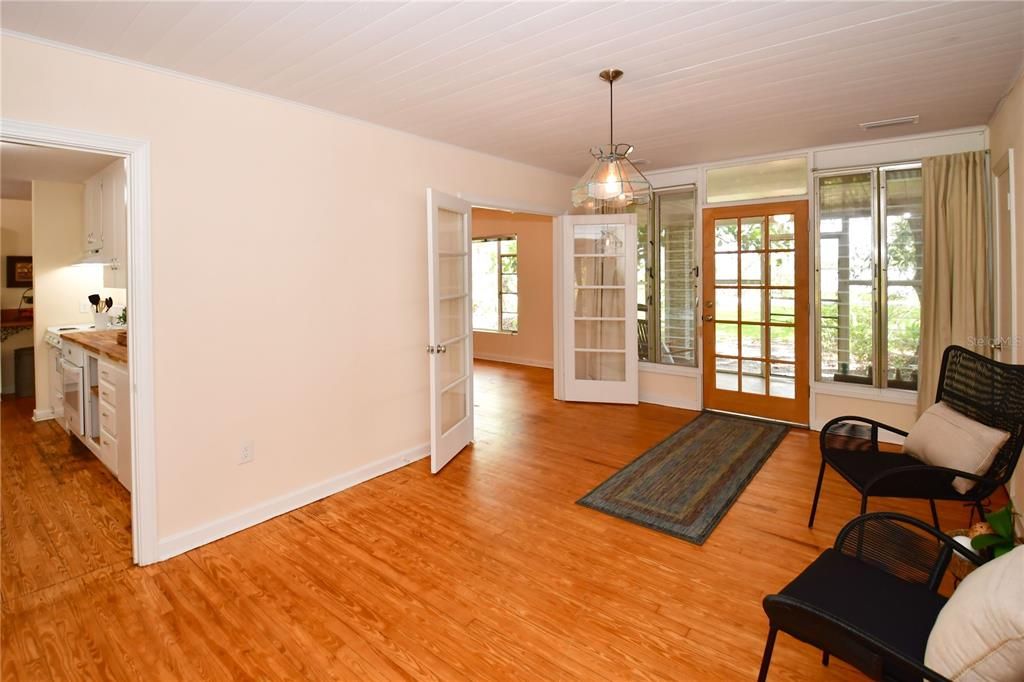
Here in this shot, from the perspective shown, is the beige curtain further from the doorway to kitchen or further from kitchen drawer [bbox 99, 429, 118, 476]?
kitchen drawer [bbox 99, 429, 118, 476]

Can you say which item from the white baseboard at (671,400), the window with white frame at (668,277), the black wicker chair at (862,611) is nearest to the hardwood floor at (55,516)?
the black wicker chair at (862,611)

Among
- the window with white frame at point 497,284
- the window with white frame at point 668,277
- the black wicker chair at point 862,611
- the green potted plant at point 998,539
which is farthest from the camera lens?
→ the window with white frame at point 497,284

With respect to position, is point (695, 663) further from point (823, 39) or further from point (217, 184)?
point (217, 184)

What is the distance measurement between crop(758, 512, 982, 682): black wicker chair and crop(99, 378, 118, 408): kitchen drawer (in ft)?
13.0

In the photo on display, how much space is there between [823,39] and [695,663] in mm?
2802

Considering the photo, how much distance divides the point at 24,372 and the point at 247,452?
5320mm

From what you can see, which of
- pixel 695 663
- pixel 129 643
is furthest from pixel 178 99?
pixel 695 663

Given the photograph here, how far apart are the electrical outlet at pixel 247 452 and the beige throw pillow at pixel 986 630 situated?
124 inches

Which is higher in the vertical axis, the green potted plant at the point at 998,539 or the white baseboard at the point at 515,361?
the white baseboard at the point at 515,361

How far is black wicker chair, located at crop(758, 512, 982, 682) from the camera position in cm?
137

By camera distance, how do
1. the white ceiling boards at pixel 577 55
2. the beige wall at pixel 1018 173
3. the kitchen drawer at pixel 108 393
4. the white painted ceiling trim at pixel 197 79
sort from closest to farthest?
1. the white ceiling boards at pixel 577 55
2. the white painted ceiling trim at pixel 197 79
3. the beige wall at pixel 1018 173
4. the kitchen drawer at pixel 108 393

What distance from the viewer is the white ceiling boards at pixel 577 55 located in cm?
219

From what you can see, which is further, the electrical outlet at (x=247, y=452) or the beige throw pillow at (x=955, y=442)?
the electrical outlet at (x=247, y=452)

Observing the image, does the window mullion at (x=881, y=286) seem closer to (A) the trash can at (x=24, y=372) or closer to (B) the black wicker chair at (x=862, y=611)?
(B) the black wicker chair at (x=862, y=611)
